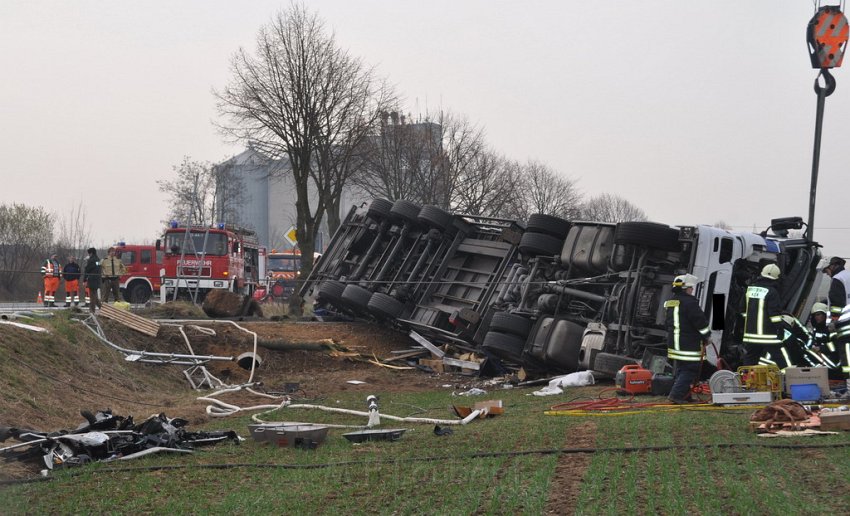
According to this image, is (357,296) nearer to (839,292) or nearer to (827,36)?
(839,292)

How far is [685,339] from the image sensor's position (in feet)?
38.7

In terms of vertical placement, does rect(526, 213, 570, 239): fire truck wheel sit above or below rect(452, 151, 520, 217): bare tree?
below

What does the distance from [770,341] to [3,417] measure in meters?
9.11

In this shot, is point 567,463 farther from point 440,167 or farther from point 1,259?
point 1,259

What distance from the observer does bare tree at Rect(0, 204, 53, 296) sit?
37.1 metres

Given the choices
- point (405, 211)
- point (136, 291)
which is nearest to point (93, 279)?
Result: point (405, 211)

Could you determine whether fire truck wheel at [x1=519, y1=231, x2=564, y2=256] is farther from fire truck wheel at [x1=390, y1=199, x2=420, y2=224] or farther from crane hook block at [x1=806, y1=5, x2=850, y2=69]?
crane hook block at [x1=806, y1=5, x2=850, y2=69]

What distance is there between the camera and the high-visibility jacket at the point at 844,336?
1254 centimetres

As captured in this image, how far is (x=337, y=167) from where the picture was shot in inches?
1345

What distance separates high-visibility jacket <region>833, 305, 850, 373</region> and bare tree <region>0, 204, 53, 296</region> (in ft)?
98.9

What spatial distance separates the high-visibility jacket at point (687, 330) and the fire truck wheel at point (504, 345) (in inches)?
173

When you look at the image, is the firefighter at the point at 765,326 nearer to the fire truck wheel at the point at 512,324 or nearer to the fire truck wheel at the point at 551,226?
the fire truck wheel at the point at 512,324

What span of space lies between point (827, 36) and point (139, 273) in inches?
812

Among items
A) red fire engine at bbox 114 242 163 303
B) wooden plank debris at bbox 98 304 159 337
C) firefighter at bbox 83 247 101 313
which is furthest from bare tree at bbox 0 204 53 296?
wooden plank debris at bbox 98 304 159 337
